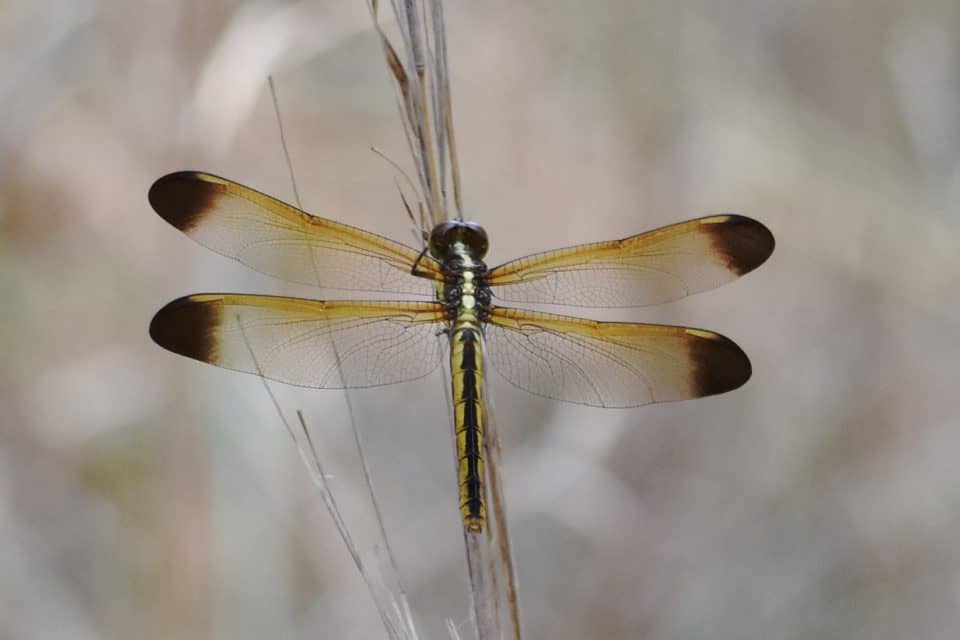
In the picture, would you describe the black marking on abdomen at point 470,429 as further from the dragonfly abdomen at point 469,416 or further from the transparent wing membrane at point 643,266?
the transparent wing membrane at point 643,266

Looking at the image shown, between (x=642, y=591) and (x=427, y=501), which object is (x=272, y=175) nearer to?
(x=427, y=501)

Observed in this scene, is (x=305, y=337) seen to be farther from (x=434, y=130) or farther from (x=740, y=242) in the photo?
(x=740, y=242)

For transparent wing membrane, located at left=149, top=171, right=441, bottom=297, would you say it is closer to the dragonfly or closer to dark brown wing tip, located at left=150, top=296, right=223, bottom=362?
the dragonfly

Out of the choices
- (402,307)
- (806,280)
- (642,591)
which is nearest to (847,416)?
(806,280)

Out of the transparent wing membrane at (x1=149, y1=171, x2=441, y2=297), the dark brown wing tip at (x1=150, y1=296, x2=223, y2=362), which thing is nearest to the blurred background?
the transparent wing membrane at (x1=149, y1=171, x2=441, y2=297)

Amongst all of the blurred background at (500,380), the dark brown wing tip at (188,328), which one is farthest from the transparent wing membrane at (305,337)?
the blurred background at (500,380)

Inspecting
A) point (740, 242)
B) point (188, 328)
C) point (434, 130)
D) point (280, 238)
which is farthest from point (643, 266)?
point (188, 328)
